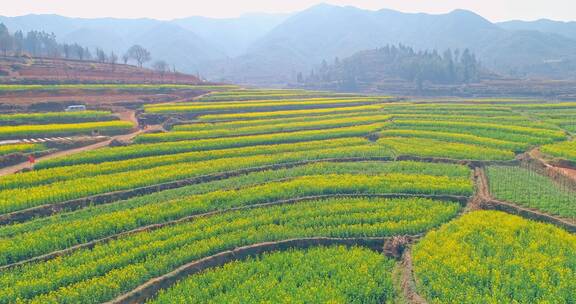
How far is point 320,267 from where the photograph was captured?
1766 centimetres

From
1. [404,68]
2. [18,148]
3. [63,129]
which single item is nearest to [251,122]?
[63,129]

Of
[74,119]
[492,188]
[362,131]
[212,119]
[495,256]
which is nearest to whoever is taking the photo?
[495,256]

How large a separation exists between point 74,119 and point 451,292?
50.3 meters

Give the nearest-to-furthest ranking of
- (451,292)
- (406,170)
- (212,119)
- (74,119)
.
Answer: (451,292)
(406,170)
(74,119)
(212,119)

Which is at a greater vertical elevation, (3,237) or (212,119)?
(212,119)

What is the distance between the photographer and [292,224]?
21500mm

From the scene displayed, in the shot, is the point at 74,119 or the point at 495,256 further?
the point at 74,119

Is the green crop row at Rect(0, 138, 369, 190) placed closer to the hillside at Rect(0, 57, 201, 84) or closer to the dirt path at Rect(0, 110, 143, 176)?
the dirt path at Rect(0, 110, 143, 176)

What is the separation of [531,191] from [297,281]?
60.0ft

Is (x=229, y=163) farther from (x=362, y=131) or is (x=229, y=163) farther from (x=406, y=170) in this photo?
(x=362, y=131)

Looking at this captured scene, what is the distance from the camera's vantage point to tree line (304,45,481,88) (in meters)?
123

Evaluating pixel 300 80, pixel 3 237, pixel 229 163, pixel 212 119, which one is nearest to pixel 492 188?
pixel 229 163

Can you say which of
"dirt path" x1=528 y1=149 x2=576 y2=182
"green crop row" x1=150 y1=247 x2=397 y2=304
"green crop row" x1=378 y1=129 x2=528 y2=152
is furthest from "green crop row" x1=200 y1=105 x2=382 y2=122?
"green crop row" x1=150 y1=247 x2=397 y2=304

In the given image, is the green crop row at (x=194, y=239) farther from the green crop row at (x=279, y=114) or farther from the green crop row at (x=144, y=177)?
the green crop row at (x=279, y=114)
